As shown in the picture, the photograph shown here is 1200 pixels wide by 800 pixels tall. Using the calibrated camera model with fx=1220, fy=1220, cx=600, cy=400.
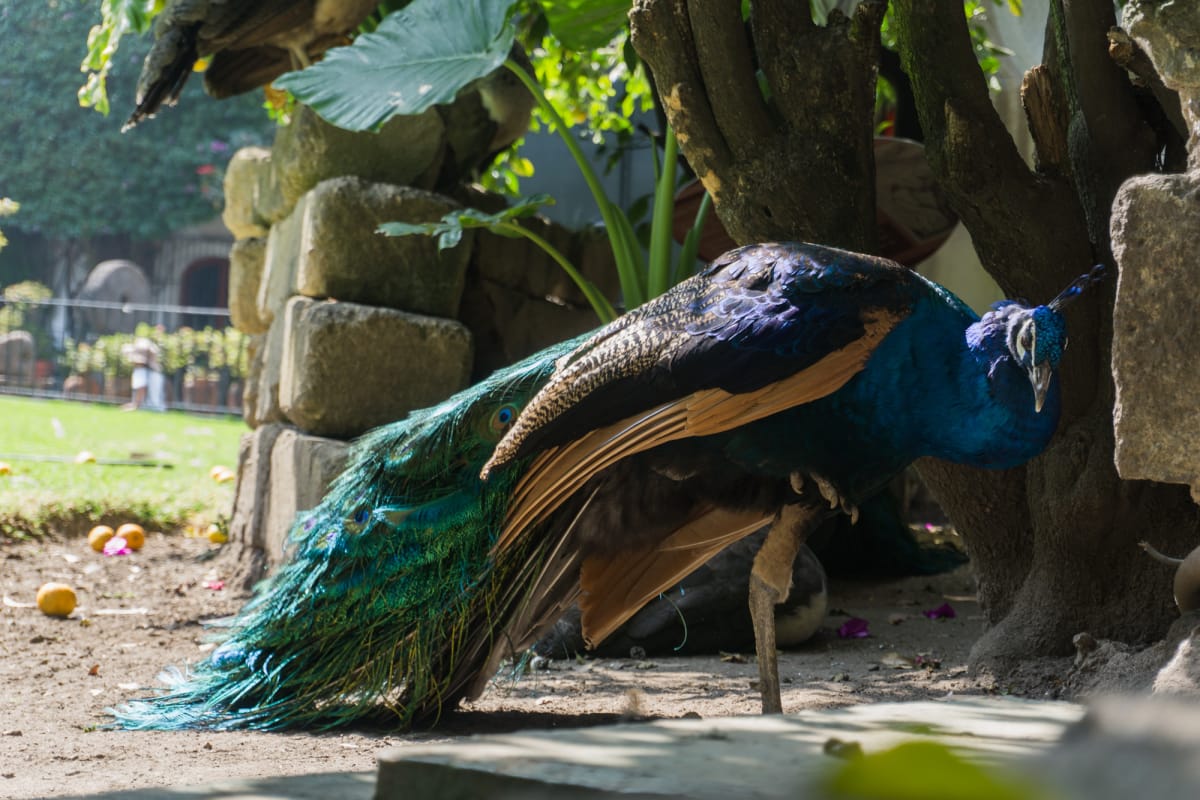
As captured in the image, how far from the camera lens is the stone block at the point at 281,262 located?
5824mm

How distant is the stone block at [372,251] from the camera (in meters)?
5.46

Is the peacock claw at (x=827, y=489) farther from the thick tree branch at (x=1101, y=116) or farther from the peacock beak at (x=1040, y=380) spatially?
the thick tree branch at (x=1101, y=116)

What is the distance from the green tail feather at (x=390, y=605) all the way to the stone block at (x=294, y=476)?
1213 mm

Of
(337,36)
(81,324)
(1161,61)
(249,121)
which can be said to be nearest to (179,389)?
(81,324)

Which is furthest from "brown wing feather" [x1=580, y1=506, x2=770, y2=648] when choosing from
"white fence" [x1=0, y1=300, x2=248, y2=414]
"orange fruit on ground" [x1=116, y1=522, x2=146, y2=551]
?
"white fence" [x1=0, y1=300, x2=248, y2=414]

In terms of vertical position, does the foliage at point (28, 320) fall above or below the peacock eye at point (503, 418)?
above

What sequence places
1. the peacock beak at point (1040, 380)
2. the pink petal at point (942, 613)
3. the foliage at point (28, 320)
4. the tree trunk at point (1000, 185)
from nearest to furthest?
the peacock beak at point (1040, 380) → the tree trunk at point (1000, 185) → the pink petal at point (942, 613) → the foliage at point (28, 320)

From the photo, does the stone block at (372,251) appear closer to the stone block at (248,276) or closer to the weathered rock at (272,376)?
the weathered rock at (272,376)

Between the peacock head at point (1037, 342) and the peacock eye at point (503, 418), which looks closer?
the peacock head at point (1037, 342)

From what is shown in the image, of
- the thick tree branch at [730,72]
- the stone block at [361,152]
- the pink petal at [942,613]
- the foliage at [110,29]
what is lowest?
the pink petal at [942,613]

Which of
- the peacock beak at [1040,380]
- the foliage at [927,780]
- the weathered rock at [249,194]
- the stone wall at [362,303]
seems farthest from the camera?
the weathered rock at [249,194]

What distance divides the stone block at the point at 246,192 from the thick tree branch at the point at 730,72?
3631 mm

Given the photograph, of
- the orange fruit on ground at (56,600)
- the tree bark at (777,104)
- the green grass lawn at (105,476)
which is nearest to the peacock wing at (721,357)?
the tree bark at (777,104)

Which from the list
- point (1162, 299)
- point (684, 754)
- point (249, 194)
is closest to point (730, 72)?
point (1162, 299)
